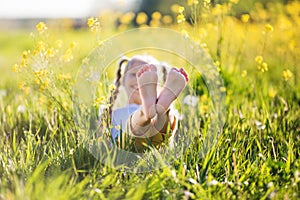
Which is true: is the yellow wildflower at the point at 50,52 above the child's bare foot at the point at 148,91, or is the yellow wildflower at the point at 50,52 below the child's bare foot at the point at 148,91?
above

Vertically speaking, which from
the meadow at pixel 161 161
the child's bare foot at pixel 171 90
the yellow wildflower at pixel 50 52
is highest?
the yellow wildflower at pixel 50 52

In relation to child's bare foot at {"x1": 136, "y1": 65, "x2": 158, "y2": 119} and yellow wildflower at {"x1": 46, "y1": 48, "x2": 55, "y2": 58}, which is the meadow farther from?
child's bare foot at {"x1": 136, "y1": 65, "x2": 158, "y2": 119}

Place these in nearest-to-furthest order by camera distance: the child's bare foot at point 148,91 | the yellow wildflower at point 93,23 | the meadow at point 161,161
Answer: the meadow at point 161,161 < the child's bare foot at point 148,91 < the yellow wildflower at point 93,23

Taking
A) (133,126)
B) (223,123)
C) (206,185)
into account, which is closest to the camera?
(206,185)

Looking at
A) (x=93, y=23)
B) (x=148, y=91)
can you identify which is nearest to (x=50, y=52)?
(x=93, y=23)

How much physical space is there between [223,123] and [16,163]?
3.81 feet

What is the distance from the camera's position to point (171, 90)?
2322 millimetres

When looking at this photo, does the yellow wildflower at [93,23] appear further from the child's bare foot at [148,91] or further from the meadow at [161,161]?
the child's bare foot at [148,91]

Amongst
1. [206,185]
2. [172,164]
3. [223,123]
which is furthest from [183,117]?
[206,185]

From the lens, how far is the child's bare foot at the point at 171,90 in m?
2.29

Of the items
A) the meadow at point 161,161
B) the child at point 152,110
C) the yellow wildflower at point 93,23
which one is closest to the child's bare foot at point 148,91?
the child at point 152,110

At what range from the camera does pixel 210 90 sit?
3.28 metres

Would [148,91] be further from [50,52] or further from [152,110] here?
[50,52]

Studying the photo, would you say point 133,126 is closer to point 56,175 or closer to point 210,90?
point 56,175
